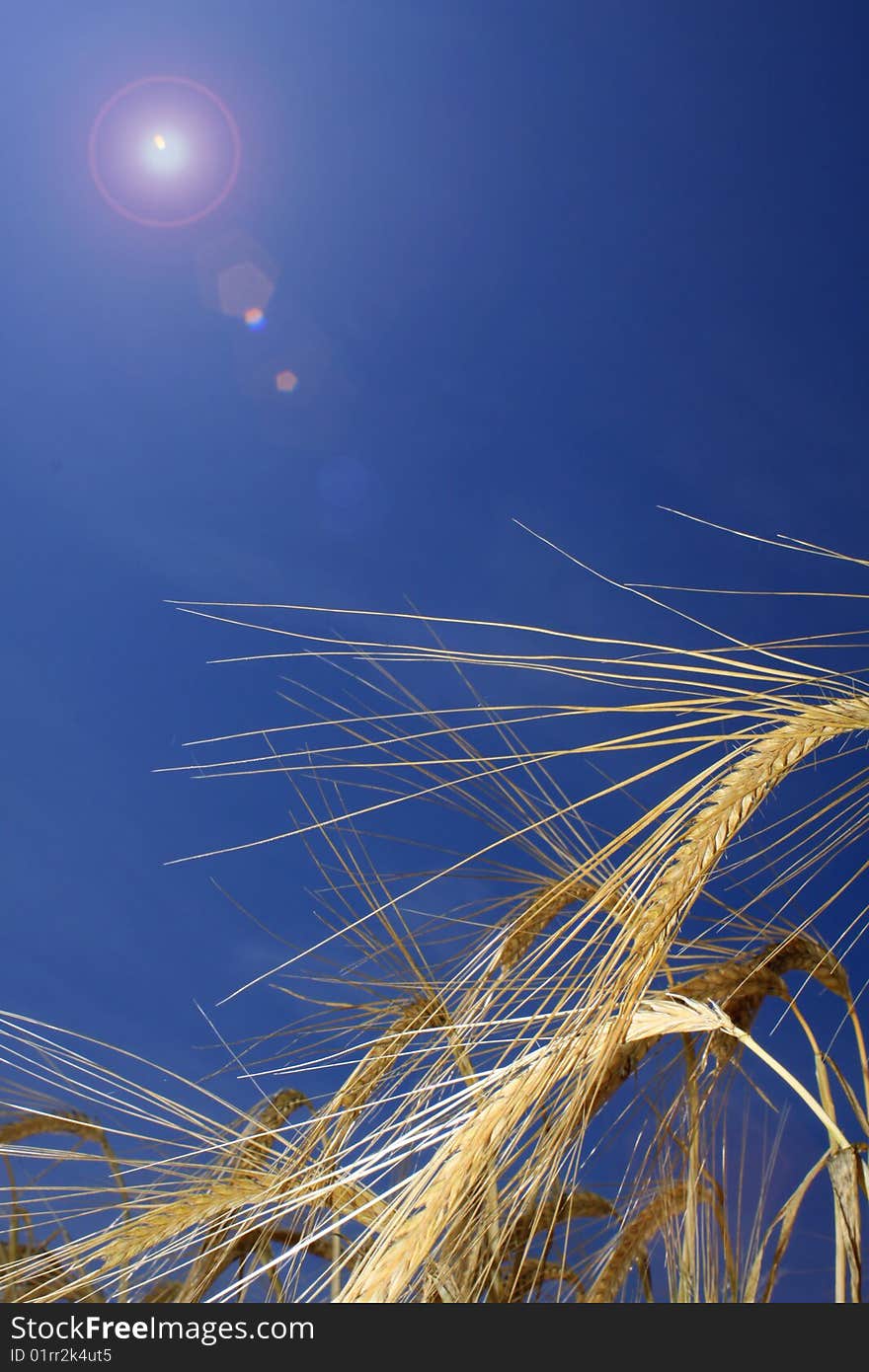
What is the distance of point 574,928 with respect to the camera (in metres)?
1.08

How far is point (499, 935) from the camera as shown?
1.44m

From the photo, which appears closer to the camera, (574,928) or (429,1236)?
(574,928)

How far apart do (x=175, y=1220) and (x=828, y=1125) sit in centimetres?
148

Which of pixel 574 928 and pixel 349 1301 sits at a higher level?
pixel 574 928

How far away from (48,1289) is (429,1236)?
2.41 meters
